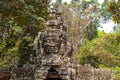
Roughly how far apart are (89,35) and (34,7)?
94.6 ft

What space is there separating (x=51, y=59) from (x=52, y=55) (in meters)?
0.19

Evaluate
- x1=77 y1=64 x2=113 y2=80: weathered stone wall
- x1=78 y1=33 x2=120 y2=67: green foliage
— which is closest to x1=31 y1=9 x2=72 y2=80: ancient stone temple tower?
x1=77 y1=64 x2=113 y2=80: weathered stone wall

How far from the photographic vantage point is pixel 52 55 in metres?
16.2

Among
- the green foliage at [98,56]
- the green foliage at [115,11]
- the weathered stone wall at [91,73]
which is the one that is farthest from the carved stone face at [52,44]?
the green foliage at [98,56]

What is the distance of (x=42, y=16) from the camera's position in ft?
54.0

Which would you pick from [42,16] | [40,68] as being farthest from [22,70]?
[42,16]

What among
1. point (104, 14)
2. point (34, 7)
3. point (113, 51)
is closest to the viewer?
point (34, 7)

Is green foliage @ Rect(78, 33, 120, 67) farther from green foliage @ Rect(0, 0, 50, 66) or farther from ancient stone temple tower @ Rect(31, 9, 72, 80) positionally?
ancient stone temple tower @ Rect(31, 9, 72, 80)

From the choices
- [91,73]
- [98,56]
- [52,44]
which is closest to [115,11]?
[52,44]

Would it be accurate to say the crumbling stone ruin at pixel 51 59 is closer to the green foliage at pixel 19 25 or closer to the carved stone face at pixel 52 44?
the carved stone face at pixel 52 44

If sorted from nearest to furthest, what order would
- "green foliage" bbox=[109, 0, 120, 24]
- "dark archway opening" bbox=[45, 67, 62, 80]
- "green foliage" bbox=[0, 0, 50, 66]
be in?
"green foliage" bbox=[109, 0, 120, 24] < "green foliage" bbox=[0, 0, 50, 66] < "dark archway opening" bbox=[45, 67, 62, 80]

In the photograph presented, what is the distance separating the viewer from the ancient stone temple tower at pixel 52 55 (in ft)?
53.3

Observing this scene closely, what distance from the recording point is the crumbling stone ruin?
53.4 ft

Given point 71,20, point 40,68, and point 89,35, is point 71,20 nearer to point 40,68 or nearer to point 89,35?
point 89,35
